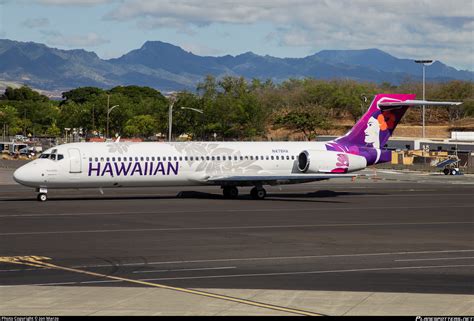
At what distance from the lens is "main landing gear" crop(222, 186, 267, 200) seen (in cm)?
4819

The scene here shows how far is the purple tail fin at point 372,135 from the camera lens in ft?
167

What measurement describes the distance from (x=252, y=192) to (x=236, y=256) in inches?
905

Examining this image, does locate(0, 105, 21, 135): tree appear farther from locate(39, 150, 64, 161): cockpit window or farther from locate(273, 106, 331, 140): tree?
locate(39, 150, 64, 161): cockpit window

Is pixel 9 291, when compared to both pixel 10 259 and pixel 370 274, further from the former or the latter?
pixel 370 274

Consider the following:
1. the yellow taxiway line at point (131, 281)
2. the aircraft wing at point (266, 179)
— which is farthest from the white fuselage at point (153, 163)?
the yellow taxiway line at point (131, 281)

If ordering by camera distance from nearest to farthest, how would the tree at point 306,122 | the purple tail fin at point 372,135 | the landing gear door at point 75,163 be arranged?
the landing gear door at point 75,163, the purple tail fin at point 372,135, the tree at point 306,122

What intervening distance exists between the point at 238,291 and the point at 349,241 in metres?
10.7

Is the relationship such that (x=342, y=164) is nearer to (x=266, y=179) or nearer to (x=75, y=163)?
(x=266, y=179)

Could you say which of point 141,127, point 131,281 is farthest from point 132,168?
point 141,127

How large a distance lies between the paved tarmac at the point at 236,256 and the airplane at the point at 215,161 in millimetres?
1316

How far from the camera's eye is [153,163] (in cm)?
4641

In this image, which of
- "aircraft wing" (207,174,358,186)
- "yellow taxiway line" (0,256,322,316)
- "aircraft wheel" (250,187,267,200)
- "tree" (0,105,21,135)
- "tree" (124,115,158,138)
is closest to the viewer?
"yellow taxiway line" (0,256,322,316)

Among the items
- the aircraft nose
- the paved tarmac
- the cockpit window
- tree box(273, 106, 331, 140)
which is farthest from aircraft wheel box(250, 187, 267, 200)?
tree box(273, 106, 331, 140)

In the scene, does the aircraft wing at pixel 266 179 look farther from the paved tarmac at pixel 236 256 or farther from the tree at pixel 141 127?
the tree at pixel 141 127
